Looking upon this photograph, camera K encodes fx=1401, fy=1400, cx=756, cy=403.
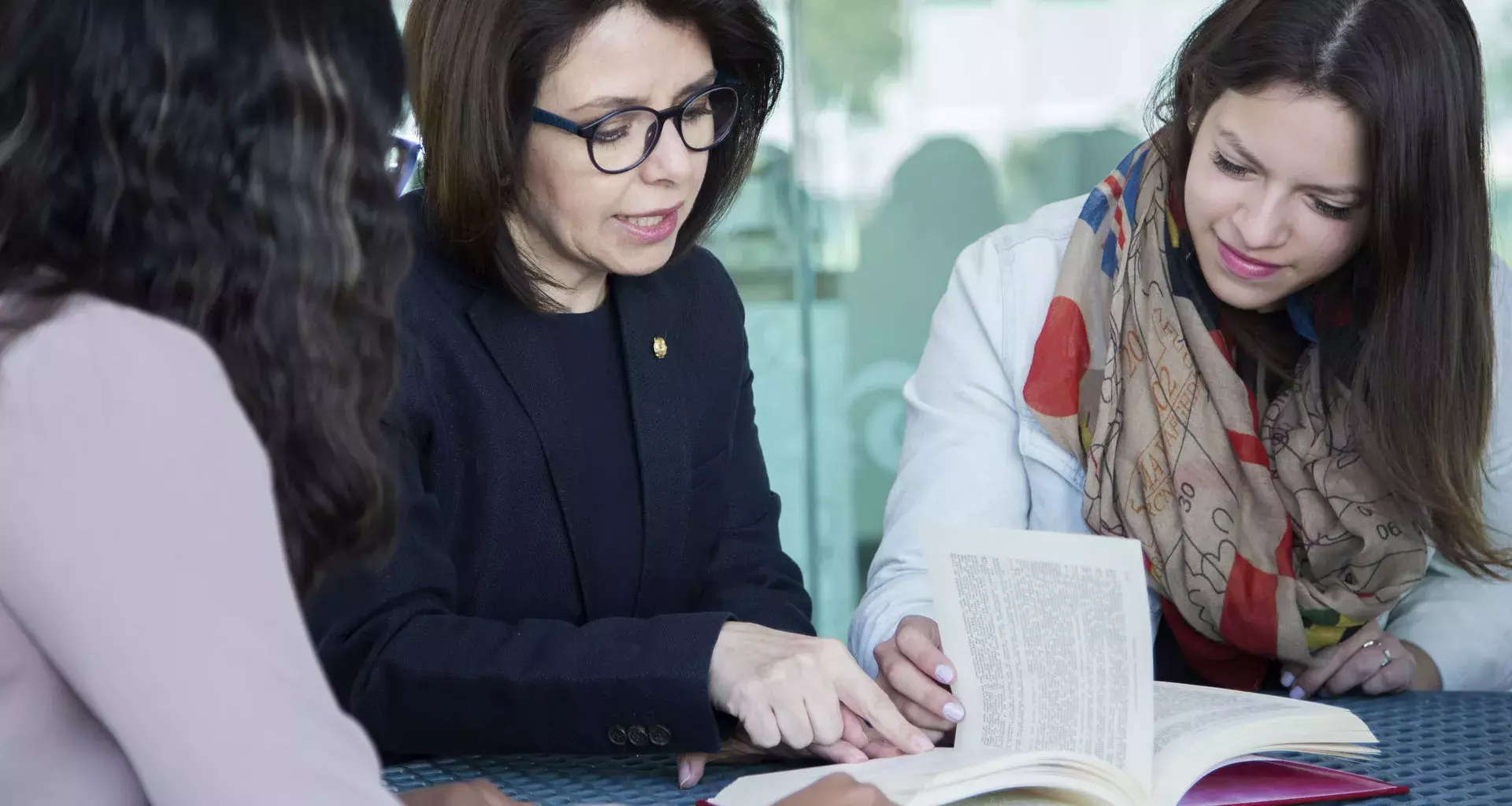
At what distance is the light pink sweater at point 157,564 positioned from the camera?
600 mm

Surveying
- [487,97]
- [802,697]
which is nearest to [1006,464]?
[802,697]

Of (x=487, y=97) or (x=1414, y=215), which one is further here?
(x=1414, y=215)

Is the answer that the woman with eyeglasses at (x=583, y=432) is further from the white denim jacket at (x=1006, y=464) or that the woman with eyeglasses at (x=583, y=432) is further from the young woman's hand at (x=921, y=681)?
the white denim jacket at (x=1006, y=464)

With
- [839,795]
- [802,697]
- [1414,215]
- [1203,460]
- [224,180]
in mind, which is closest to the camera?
[224,180]

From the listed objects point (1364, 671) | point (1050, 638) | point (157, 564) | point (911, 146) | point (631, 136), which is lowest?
point (1364, 671)

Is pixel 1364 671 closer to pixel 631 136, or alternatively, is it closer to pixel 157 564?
pixel 631 136

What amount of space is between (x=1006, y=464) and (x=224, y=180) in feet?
3.78

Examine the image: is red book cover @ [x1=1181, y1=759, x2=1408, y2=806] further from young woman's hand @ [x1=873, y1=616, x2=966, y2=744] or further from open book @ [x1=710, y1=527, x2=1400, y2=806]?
young woman's hand @ [x1=873, y1=616, x2=966, y2=744]

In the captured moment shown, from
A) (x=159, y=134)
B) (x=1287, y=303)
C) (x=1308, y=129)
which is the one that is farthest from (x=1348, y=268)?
(x=159, y=134)

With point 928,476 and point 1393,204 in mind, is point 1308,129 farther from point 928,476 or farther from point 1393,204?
point 928,476

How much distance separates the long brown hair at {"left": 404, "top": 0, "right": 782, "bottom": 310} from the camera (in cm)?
140

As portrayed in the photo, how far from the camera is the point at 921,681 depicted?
1.27 metres

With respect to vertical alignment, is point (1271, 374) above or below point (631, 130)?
below

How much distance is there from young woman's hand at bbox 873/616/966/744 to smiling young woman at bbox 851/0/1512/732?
0.11 ft
